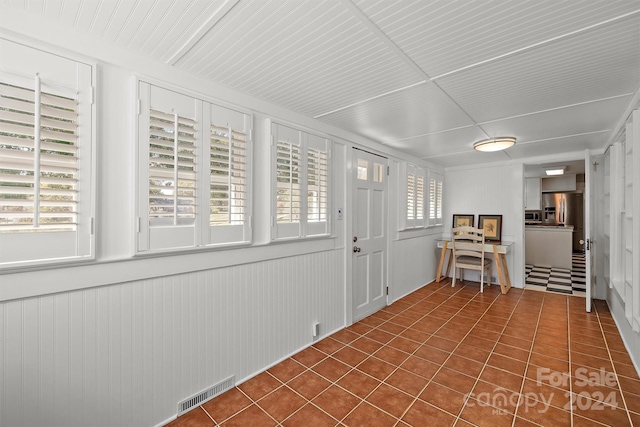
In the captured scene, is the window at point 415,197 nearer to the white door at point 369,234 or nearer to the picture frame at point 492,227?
the white door at point 369,234

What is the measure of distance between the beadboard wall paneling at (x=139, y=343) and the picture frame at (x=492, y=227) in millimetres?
4104

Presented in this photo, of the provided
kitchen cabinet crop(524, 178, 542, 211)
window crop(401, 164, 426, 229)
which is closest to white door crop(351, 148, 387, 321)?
window crop(401, 164, 426, 229)

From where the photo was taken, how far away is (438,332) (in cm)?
299

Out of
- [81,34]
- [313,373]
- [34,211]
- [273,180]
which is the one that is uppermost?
[81,34]

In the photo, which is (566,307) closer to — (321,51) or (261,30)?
(321,51)

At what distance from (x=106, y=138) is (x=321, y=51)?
130cm

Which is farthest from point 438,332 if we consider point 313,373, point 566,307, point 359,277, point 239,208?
point 239,208

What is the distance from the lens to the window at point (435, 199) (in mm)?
4988

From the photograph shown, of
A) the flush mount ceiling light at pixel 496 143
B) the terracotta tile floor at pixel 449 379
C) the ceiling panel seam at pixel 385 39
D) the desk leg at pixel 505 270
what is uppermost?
the ceiling panel seam at pixel 385 39

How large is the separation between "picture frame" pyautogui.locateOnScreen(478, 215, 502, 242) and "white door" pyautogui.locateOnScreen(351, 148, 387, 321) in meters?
2.44

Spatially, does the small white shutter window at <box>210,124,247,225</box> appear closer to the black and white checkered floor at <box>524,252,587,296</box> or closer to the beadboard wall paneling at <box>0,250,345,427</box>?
the beadboard wall paneling at <box>0,250,345,427</box>

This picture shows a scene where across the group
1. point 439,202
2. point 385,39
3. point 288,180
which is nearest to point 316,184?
point 288,180

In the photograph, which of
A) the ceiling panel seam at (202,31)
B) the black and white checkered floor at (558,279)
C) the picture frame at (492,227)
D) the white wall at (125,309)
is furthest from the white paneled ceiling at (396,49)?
the black and white checkered floor at (558,279)

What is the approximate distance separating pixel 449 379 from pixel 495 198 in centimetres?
389
